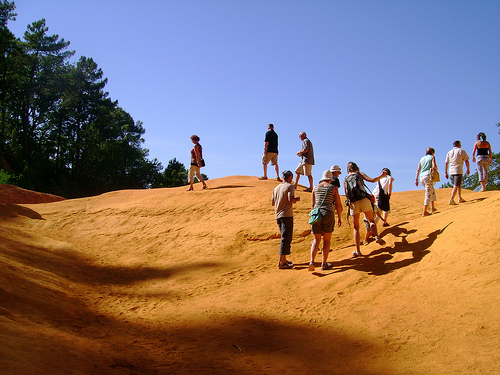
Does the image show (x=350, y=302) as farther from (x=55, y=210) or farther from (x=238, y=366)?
(x=55, y=210)

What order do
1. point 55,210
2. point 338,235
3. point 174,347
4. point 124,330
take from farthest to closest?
point 55,210 → point 338,235 → point 124,330 → point 174,347

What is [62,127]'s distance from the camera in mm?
41188

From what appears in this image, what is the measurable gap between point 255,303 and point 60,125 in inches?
1605

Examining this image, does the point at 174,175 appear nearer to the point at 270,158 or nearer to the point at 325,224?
the point at 270,158

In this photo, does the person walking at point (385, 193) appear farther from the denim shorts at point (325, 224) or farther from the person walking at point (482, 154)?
the person walking at point (482, 154)

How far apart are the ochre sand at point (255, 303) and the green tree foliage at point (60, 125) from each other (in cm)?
2829

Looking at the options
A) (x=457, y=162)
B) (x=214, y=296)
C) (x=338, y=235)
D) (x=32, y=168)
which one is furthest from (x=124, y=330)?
(x=32, y=168)

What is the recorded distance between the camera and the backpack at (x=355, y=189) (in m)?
7.23

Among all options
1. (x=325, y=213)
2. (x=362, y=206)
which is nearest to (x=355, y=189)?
(x=362, y=206)

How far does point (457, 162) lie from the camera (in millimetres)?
9789

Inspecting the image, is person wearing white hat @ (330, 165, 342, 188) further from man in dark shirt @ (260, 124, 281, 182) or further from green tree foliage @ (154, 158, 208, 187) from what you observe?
green tree foliage @ (154, 158, 208, 187)

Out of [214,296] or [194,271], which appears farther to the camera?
[194,271]

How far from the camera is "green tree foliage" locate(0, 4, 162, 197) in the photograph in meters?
34.5

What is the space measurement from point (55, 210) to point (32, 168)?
887 inches
